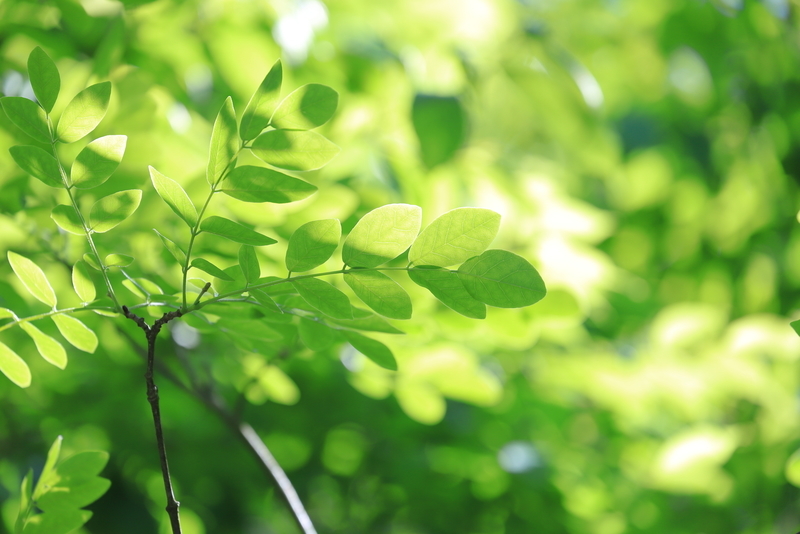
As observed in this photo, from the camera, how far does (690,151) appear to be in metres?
1.26

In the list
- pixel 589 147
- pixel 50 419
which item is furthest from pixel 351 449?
pixel 589 147

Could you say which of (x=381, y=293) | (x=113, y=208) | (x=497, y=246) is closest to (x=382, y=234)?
(x=381, y=293)

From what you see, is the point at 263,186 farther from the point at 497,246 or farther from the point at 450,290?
the point at 497,246

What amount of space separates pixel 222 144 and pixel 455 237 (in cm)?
13

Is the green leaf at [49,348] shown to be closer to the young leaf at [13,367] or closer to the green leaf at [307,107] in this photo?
the young leaf at [13,367]

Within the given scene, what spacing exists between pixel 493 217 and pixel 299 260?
108 millimetres

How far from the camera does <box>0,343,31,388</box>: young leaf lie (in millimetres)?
341

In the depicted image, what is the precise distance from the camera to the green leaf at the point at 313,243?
312mm

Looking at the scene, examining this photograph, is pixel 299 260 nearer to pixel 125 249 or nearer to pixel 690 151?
pixel 125 249

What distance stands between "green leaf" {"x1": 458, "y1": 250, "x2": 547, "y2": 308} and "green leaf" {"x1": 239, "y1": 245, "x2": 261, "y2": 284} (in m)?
0.11

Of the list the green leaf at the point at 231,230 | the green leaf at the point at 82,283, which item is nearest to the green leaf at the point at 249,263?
the green leaf at the point at 231,230

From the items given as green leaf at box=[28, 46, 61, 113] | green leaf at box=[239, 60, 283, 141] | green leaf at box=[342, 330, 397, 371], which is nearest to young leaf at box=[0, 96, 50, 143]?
green leaf at box=[28, 46, 61, 113]

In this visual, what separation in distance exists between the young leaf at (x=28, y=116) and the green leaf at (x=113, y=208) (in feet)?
0.16

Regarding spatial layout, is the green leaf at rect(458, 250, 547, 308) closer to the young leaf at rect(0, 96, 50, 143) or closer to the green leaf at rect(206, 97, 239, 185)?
the green leaf at rect(206, 97, 239, 185)
